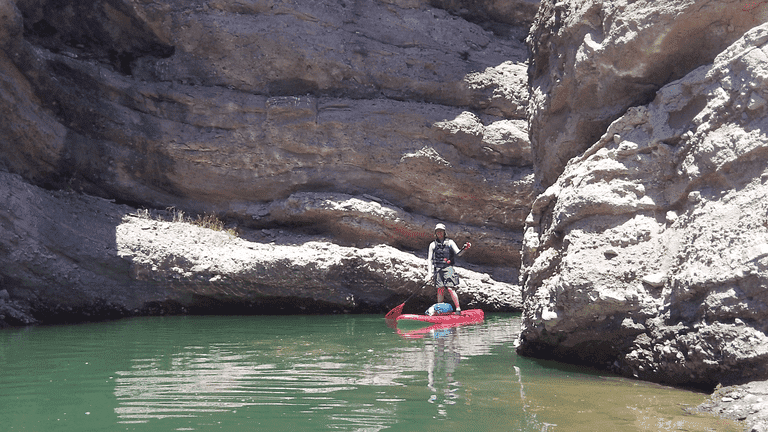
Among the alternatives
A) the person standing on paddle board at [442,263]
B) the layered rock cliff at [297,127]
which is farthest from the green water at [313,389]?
the layered rock cliff at [297,127]

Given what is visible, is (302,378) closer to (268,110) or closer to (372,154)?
(372,154)

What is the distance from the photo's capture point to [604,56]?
22.9 feet

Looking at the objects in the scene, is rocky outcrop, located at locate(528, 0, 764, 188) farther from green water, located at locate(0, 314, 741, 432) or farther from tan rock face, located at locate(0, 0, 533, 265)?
tan rock face, located at locate(0, 0, 533, 265)

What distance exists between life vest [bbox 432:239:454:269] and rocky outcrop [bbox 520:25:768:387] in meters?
4.98

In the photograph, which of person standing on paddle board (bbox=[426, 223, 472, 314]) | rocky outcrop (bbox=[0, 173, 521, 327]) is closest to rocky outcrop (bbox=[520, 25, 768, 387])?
person standing on paddle board (bbox=[426, 223, 472, 314])

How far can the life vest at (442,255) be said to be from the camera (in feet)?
40.4

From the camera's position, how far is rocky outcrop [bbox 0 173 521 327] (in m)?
11.7

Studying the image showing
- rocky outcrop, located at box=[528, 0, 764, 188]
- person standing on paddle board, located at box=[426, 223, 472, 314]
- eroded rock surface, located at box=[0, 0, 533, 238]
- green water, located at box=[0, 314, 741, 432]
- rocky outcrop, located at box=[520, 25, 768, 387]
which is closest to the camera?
green water, located at box=[0, 314, 741, 432]

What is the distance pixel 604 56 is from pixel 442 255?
19.9 feet

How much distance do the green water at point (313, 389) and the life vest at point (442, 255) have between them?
10.6 ft

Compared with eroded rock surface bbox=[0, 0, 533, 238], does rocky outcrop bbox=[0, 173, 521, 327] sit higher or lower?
lower

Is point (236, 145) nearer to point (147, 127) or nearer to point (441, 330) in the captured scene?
point (147, 127)

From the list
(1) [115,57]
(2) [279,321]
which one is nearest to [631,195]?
(2) [279,321]

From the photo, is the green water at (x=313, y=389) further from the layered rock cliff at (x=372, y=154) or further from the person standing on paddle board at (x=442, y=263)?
the person standing on paddle board at (x=442, y=263)
